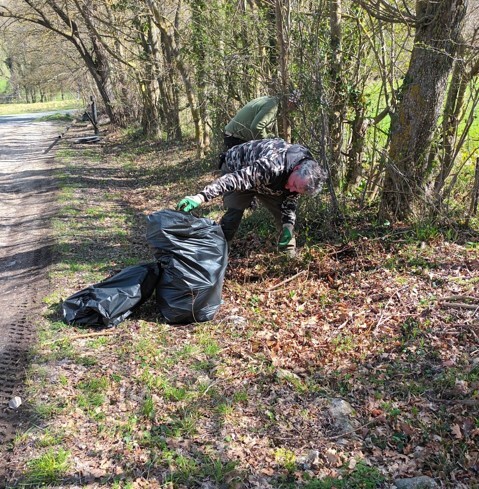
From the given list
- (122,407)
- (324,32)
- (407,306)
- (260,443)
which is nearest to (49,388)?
(122,407)

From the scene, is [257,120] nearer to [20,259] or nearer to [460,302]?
[460,302]

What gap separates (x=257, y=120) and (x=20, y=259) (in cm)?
338

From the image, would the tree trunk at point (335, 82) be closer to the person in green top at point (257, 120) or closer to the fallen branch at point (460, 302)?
the person in green top at point (257, 120)

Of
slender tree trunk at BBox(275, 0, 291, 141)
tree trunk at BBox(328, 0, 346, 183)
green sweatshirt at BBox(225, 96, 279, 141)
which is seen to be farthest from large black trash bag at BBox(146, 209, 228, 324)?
tree trunk at BBox(328, 0, 346, 183)

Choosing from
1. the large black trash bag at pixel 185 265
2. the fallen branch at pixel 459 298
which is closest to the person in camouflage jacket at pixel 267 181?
the large black trash bag at pixel 185 265

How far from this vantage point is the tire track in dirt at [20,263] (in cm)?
340

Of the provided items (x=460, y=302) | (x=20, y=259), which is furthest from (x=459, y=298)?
Result: (x=20, y=259)

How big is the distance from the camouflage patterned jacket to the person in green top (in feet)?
3.02

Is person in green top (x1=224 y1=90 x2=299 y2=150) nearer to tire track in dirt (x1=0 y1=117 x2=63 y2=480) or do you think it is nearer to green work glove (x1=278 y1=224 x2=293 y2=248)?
green work glove (x1=278 y1=224 x2=293 y2=248)

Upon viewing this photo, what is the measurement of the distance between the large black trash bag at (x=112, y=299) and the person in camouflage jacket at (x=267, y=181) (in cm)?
72

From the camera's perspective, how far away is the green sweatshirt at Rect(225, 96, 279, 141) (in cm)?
551

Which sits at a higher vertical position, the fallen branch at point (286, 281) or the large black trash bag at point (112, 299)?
the large black trash bag at point (112, 299)

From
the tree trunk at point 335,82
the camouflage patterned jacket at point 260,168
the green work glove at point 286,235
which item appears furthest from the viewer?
the tree trunk at point 335,82

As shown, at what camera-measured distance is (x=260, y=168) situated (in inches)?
168
